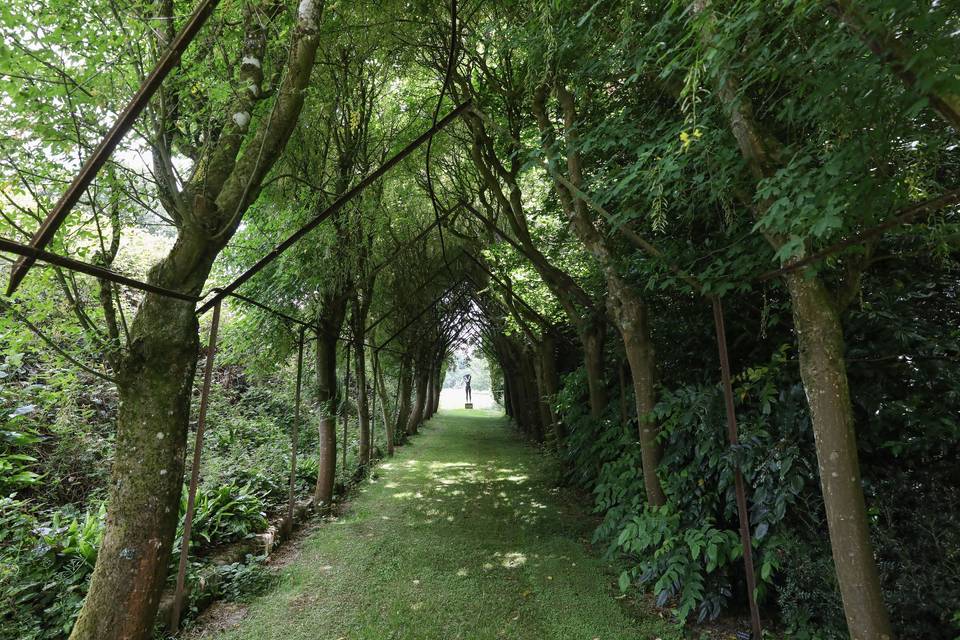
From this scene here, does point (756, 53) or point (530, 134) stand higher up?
point (530, 134)

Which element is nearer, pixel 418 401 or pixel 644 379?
pixel 644 379

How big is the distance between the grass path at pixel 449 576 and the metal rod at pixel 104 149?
2.94m

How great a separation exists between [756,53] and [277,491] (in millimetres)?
6764

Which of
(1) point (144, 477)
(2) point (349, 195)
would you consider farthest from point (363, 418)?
(2) point (349, 195)

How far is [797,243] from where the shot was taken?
1.90 metres

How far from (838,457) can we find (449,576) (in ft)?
11.0

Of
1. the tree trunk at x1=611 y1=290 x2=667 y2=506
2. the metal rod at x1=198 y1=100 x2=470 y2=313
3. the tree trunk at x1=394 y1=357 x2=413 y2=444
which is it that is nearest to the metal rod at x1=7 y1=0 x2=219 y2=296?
the metal rod at x1=198 y1=100 x2=470 y2=313

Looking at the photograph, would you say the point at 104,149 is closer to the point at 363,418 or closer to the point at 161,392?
the point at 161,392

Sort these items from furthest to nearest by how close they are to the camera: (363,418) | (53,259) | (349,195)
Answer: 1. (363,418)
2. (349,195)
3. (53,259)

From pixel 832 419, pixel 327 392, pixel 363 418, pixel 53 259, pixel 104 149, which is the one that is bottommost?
pixel 363 418

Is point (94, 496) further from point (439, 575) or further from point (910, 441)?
point (910, 441)

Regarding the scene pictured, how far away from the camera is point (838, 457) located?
2404mm

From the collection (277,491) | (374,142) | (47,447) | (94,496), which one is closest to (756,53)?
(374,142)

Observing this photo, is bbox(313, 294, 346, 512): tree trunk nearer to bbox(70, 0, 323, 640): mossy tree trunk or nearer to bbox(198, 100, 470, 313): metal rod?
bbox(198, 100, 470, 313): metal rod
